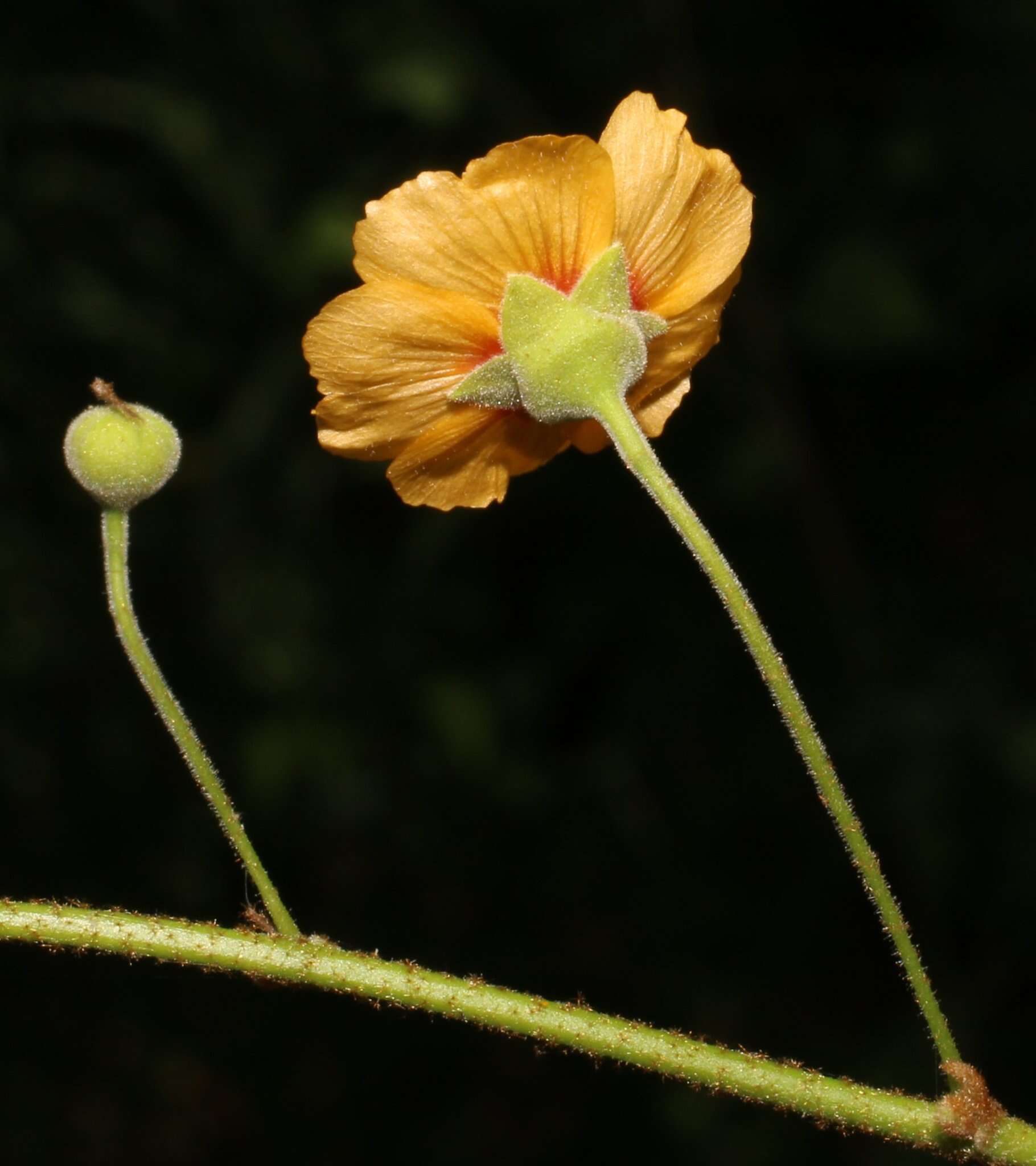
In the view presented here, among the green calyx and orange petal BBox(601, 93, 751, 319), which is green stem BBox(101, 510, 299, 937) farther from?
orange petal BBox(601, 93, 751, 319)

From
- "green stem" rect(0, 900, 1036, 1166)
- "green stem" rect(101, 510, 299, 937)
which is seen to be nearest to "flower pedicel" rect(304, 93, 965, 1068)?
"green stem" rect(0, 900, 1036, 1166)

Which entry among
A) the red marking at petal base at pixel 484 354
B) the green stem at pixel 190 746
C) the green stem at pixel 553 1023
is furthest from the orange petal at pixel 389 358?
the green stem at pixel 553 1023

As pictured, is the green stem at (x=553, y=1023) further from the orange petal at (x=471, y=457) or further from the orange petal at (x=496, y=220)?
the orange petal at (x=496, y=220)

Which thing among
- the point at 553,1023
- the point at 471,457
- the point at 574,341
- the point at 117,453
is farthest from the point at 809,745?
the point at 117,453

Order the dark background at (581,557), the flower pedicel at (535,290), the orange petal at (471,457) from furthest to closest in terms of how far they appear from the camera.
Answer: the dark background at (581,557), the orange petal at (471,457), the flower pedicel at (535,290)

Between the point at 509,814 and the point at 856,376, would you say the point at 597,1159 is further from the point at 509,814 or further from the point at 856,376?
the point at 856,376

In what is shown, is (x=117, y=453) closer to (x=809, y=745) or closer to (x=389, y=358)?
(x=389, y=358)

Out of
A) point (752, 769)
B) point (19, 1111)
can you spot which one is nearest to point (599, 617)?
point (752, 769)
